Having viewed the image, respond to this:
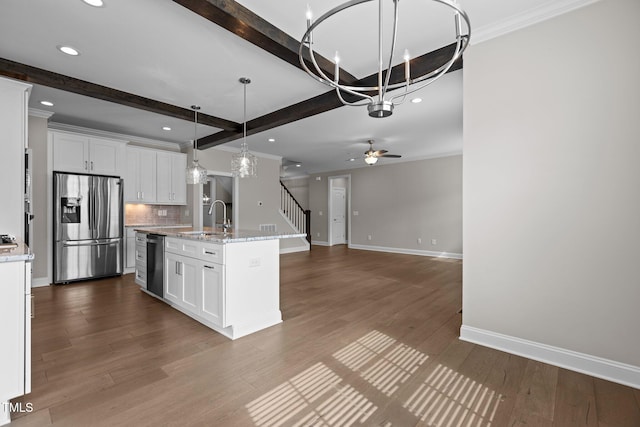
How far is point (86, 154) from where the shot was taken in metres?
4.88

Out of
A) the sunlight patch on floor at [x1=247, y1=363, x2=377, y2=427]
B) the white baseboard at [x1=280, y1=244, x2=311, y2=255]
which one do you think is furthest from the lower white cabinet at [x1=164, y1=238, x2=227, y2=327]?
the white baseboard at [x1=280, y1=244, x2=311, y2=255]

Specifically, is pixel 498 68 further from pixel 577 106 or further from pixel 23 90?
pixel 23 90

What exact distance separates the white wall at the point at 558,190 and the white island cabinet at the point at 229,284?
1.90 metres

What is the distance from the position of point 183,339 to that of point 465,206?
2.85 meters

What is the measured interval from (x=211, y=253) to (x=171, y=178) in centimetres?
408

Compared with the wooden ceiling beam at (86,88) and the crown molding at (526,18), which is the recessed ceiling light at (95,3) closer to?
the wooden ceiling beam at (86,88)

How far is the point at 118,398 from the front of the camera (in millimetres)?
1829

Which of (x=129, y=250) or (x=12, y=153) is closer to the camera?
(x=12, y=153)

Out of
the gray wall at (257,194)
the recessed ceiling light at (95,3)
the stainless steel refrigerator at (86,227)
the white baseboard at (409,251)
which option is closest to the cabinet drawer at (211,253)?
the recessed ceiling light at (95,3)

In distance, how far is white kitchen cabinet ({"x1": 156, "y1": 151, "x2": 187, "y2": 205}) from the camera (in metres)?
5.93

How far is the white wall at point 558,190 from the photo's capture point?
200 centimetres

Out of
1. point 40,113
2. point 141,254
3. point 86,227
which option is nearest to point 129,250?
point 86,227

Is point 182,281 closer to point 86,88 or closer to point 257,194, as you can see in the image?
point 86,88

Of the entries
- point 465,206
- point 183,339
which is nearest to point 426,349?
point 465,206
